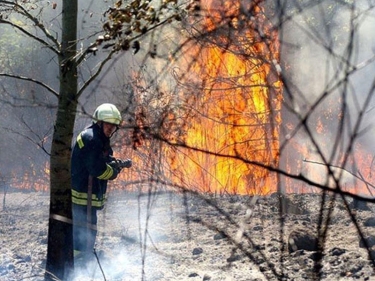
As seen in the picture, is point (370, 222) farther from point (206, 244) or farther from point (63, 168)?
point (63, 168)

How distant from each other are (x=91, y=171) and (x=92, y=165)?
0.21 ft

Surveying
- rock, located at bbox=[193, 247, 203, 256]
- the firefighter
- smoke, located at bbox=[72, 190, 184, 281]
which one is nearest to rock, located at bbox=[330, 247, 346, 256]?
smoke, located at bbox=[72, 190, 184, 281]

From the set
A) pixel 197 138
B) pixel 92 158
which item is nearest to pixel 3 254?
pixel 92 158

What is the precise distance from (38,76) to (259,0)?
18.6 meters

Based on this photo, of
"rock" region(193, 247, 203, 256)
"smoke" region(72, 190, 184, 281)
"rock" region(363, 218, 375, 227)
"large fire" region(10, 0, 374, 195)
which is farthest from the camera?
"rock" region(193, 247, 203, 256)

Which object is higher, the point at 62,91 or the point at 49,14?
the point at 49,14

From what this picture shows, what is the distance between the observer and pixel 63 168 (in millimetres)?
5738

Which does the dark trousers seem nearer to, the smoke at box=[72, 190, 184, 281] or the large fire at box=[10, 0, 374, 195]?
the smoke at box=[72, 190, 184, 281]

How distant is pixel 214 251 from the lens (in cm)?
708

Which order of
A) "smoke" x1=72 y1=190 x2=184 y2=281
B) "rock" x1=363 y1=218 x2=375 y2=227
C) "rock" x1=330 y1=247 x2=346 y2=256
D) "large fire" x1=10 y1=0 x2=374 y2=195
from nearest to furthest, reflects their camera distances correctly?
"large fire" x1=10 y1=0 x2=374 y2=195, "rock" x1=330 y1=247 x2=346 y2=256, "smoke" x1=72 y1=190 x2=184 y2=281, "rock" x1=363 y1=218 x2=375 y2=227

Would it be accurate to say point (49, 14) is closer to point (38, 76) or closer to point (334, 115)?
point (38, 76)

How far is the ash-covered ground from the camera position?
5648mm

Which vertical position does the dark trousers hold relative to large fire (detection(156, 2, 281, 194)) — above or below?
below

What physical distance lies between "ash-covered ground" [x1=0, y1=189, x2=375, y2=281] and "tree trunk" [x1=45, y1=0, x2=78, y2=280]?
0.29 metres
